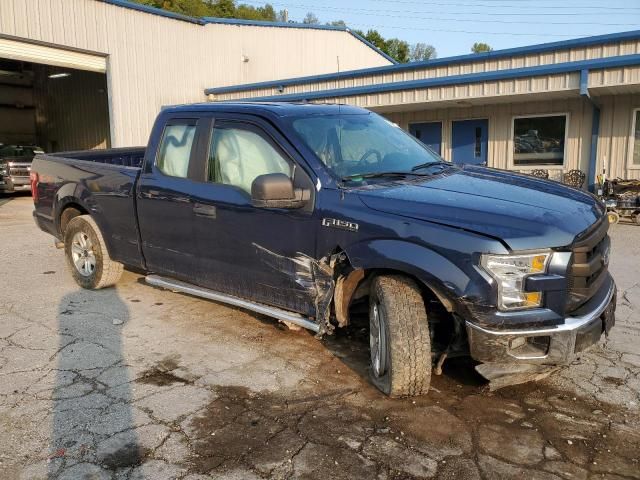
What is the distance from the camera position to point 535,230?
3.01m

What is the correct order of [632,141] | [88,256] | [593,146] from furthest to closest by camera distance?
[593,146]
[632,141]
[88,256]

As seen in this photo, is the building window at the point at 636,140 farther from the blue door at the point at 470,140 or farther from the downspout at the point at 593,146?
the blue door at the point at 470,140

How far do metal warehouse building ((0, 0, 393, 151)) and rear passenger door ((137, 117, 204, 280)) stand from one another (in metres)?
11.4

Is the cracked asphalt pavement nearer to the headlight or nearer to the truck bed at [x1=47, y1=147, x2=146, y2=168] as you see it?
the headlight

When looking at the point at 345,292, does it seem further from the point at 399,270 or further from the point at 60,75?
the point at 60,75

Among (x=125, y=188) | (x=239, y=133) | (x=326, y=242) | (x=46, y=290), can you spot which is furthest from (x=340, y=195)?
(x=46, y=290)

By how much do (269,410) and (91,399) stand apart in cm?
120

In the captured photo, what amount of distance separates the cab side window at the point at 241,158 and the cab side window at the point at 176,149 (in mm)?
306

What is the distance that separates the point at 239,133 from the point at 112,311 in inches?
94.2

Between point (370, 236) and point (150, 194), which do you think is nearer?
point (370, 236)

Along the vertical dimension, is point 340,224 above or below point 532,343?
above

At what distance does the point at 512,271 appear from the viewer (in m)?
3.03

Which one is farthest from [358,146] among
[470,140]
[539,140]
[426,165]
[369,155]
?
[470,140]

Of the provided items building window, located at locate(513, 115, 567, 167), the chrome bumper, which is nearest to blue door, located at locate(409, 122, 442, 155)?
building window, located at locate(513, 115, 567, 167)
